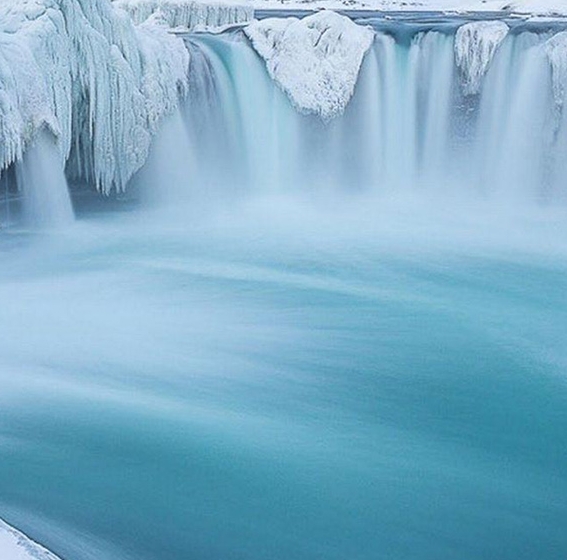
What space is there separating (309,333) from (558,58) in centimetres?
452

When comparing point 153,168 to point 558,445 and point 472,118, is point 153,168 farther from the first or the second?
point 558,445

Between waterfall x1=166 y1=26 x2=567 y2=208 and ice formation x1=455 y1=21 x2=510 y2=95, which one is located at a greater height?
ice formation x1=455 y1=21 x2=510 y2=95

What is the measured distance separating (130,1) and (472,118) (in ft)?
13.9

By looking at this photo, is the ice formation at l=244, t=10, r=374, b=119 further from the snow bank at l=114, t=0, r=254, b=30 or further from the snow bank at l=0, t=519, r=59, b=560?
the snow bank at l=0, t=519, r=59, b=560

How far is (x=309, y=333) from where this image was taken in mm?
5535

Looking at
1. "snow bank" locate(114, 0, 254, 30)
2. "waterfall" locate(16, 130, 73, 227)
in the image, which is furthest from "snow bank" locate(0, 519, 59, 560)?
"snow bank" locate(114, 0, 254, 30)

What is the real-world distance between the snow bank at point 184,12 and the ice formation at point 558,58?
3.67 metres

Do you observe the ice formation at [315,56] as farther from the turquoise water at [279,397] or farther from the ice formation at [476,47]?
the turquoise water at [279,397]

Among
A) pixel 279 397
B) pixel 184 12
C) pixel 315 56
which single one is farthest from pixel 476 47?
pixel 279 397

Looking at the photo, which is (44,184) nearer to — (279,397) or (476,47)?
(279,397)

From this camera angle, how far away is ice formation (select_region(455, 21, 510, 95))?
27.8 feet

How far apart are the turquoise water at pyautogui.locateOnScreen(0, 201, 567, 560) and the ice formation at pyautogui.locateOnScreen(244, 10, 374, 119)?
170 cm

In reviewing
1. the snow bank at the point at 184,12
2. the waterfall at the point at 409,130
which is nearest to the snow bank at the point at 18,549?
the waterfall at the point at 409,130

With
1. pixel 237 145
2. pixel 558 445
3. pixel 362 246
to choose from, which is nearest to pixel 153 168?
pixel 237 145
